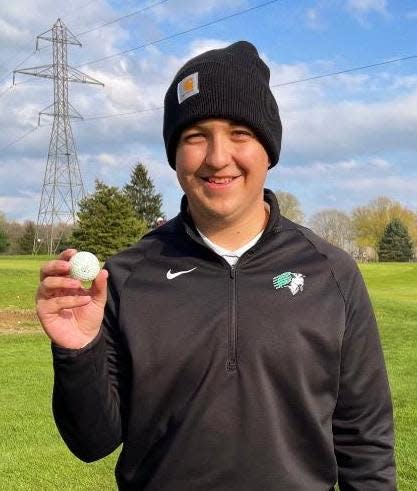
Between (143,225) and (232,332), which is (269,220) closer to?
(232,332)

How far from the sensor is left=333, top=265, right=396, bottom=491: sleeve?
210 centimetres

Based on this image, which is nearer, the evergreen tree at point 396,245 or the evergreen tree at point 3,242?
the evergreen tree at point 3,242

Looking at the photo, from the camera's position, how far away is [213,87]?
210 centimetres

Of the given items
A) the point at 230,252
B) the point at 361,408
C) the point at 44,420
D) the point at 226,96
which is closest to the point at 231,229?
the point at 230,252

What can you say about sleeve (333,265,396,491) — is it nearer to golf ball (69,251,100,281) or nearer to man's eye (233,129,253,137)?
man's eye (233,129,253,137)

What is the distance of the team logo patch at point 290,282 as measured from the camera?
2.06 metres

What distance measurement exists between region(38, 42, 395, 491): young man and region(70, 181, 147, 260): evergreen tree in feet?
140

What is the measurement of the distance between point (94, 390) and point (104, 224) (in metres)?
43.9

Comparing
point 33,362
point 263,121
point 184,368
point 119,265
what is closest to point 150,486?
point 184,368

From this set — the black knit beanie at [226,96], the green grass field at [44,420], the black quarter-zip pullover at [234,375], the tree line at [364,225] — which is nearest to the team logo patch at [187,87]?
the black knit beanie at [226,96]

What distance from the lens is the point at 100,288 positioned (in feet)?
6.20

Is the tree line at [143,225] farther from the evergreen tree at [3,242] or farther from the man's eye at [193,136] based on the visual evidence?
the man's eye at [193,136]

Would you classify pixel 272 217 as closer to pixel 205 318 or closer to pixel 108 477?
pixel 205 318

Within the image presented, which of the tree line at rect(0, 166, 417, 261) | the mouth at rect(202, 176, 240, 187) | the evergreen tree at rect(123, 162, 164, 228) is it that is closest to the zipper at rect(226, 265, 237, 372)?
the mouth at rect(202, 176, 240, 187)
